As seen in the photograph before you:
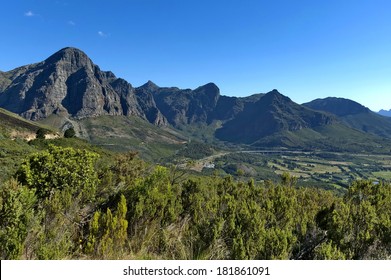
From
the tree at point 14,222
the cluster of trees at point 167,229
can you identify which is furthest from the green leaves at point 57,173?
the tree at point 14,222

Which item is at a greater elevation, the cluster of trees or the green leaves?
the green leaves

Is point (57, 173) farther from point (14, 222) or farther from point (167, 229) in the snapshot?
point (14, 222)

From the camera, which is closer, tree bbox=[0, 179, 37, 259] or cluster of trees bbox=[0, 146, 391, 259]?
tree bbox=[0, 179, 37, 259]

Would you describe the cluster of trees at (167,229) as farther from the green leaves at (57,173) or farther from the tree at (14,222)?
the green leaves at (57,173)

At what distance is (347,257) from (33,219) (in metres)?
8.98

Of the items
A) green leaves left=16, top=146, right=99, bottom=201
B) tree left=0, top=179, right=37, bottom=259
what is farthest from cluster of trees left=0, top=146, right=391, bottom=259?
green leaves left=16, top=146, right=99, bottom=201

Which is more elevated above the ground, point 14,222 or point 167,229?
point 14,222

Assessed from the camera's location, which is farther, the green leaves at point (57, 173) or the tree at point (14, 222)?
the green leaves at point (57, 173)

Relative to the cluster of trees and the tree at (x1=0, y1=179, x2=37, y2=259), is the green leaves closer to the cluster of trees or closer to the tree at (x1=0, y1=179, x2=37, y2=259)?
the cluster of trees

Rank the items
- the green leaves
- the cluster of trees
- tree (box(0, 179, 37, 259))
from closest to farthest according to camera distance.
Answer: tree (box(0, 179, 37, 259)) → the cluster of trees → the green leaves

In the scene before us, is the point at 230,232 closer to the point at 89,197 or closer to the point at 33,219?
the point at 33,219

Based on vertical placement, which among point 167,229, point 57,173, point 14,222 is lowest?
point 167,229

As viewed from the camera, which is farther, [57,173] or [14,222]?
[57,173]

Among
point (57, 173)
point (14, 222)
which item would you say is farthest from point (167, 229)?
point (57, 173)
